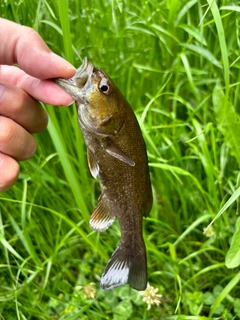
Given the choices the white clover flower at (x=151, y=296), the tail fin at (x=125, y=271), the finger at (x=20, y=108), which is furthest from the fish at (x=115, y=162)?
the white clover flower at (x=151, y=296)

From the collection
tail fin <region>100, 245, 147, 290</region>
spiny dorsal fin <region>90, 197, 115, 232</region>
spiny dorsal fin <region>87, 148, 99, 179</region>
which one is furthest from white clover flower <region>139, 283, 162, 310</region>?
spiny dorsal fin <region>87, 148, 99, 179</region>

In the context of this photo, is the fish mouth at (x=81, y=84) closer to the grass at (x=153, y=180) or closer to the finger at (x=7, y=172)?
the finger at (x=7, y=172)

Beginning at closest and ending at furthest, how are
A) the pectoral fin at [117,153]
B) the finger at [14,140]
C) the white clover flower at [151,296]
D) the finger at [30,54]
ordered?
the pectoral fin at [117,153], the finger at [30,54], the finger at [14,140], the white clover flower at [151,296]

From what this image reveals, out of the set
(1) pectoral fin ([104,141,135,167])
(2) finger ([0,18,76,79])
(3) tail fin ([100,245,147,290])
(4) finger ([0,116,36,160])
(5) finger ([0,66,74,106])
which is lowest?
(3) tail fin ([100,245,147,290])

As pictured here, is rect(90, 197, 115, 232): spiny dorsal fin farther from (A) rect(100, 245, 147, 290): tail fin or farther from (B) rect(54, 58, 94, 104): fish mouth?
(B) rect(54, 58, 94, 104): fish mouth

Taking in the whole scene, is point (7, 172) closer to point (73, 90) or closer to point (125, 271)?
point (73, 90)

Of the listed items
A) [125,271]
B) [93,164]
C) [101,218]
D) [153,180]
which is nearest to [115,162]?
[93,164]
